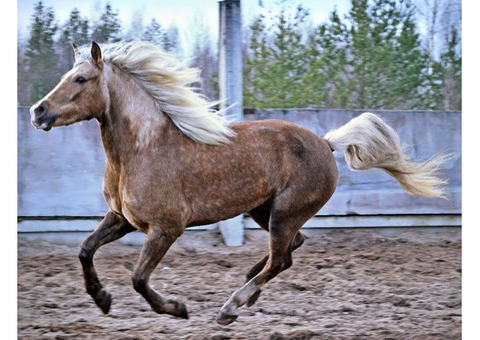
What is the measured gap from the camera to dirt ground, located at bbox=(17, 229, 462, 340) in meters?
4.23

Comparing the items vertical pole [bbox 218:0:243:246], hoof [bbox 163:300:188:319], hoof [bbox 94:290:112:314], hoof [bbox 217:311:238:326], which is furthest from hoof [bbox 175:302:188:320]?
vertical pole [bbox 218:0:243:246]

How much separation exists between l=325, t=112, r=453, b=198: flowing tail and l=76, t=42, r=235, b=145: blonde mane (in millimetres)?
745

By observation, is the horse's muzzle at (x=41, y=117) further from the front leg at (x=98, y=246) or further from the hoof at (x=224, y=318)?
the hoof at (x=224, y=318)

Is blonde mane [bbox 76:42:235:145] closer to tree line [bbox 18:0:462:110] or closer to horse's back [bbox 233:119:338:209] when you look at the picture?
horse's back [bbox 233:119:338:209]

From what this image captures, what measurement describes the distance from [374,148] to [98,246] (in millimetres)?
1656

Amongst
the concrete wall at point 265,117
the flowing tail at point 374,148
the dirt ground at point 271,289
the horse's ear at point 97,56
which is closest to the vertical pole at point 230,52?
the concrete wall at point 265,117

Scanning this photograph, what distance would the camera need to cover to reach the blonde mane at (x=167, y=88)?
12.9 ft

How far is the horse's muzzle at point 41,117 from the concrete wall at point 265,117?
7.00 feet

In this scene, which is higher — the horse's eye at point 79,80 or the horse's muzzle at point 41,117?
the horse's eye at point 79,80

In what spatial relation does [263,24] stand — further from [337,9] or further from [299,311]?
[299,311]

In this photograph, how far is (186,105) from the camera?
4004mm

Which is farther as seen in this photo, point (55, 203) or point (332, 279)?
point (55, 203)
